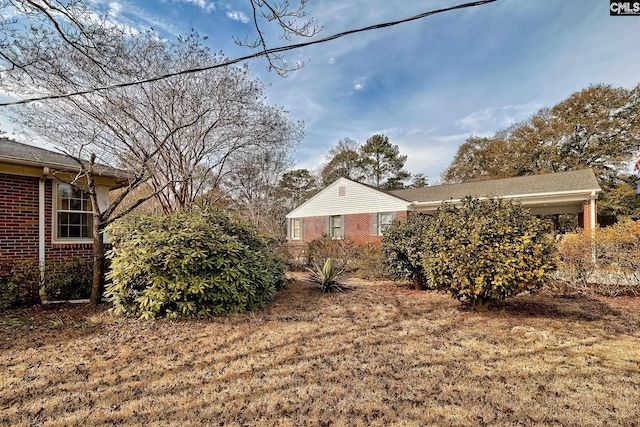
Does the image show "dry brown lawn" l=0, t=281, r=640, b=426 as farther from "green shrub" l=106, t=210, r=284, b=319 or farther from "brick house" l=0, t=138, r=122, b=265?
"brick house" l=0, t=138, r=122, b=265

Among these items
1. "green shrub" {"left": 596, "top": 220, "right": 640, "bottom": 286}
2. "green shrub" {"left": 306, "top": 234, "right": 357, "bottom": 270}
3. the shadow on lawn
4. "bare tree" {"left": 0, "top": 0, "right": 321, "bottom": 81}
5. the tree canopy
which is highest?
the tree canopy

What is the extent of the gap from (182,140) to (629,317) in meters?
10.3

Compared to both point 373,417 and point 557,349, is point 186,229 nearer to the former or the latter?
point 373,417

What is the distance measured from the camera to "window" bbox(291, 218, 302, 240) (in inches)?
767

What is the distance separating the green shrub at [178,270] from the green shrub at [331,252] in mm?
5191

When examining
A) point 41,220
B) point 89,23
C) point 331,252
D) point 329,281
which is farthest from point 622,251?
point 41,220

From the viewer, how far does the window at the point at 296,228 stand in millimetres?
19484

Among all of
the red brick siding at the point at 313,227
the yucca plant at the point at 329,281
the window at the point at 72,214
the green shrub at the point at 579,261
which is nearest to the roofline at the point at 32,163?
the window at the point at 72,214

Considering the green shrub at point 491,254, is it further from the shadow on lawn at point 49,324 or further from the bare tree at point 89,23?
the shadow on lawn at point 49,324

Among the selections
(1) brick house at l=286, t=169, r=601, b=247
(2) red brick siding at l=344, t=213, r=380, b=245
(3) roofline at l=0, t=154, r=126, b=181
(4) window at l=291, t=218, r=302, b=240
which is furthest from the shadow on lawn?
(4) window at l=291, t=218, r=302, b=240

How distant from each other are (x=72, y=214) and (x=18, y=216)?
0.97 meters

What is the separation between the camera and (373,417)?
2406mm

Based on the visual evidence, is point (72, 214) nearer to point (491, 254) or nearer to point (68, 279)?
point (68, 279)

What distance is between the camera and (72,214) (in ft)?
23.3
